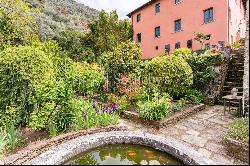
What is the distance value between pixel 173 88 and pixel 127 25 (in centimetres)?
2460

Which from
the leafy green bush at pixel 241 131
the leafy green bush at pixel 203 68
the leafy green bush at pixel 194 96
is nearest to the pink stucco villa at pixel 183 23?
the leafy green bush at pixel 203 68

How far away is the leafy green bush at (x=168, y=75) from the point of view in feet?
33.9

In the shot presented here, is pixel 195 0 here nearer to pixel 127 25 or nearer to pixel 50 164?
pixel 127 25

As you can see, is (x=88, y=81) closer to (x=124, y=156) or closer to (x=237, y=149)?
(x=124, y=156)

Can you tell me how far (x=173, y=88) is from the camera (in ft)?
35.4

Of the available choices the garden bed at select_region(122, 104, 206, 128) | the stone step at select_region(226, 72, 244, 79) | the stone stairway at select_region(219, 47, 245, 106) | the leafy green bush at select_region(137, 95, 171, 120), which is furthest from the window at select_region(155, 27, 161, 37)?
the leafy green bush at select_region(137, 95, 171, 120)

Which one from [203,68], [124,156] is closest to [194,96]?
[203,68]

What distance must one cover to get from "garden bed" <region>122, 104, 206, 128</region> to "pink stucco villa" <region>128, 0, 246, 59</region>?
1294 cm

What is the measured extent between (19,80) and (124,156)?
379 cm

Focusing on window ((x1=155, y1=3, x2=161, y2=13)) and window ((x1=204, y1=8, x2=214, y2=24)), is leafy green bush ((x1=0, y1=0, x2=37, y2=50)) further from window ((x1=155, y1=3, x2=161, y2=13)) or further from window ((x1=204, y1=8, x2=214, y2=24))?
window ((x1=155, y1=3, x2=161, y2=13))

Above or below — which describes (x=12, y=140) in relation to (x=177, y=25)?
below

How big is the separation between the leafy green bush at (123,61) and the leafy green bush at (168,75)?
0.87 m

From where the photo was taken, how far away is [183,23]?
85.7 ft

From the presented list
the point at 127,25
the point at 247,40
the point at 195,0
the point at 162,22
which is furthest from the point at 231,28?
the point at 247,40
